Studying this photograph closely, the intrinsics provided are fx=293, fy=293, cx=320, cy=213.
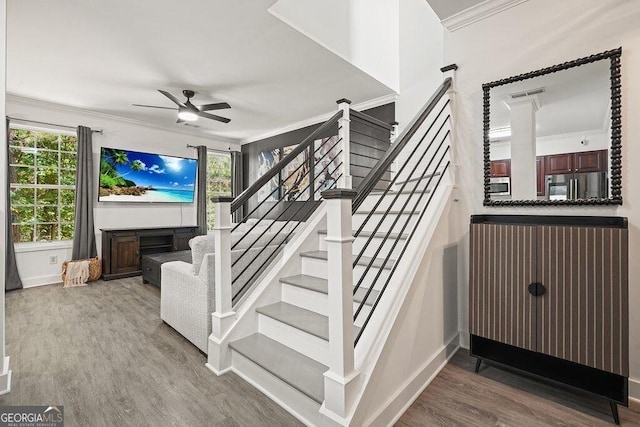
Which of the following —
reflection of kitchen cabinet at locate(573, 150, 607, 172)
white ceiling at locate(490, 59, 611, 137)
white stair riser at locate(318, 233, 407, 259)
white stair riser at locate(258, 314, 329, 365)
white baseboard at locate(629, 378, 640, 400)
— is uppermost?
white ceiling at locate(490, 59, 611, 137)

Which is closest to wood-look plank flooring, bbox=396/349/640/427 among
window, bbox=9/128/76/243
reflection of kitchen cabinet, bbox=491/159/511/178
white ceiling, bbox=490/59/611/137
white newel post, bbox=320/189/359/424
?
white newel post, bbox=320/189/359/424

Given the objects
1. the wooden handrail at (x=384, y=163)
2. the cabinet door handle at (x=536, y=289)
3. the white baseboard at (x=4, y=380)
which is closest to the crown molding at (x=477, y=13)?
the wooden handrail at (x=384, y=163)

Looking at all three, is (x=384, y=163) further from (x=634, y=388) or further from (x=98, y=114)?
(x=98, y=114)

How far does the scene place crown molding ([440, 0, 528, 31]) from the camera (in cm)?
219

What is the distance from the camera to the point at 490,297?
194 cm

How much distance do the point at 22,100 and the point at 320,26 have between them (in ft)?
15.1

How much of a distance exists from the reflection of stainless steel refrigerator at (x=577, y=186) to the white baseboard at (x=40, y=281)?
249 inches

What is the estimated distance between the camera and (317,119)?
5.37 m

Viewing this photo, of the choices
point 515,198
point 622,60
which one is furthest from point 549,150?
point 622,60

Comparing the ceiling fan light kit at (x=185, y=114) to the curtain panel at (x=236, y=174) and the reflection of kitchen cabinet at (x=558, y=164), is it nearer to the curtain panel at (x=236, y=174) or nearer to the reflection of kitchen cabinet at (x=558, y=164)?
the curtain panel at (x=236, y=174)

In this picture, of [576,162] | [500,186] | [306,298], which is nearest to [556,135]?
[576,162]

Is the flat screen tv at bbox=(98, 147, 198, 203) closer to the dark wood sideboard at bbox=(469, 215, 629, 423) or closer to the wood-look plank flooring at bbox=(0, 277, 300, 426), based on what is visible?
the wood-look plank flooring at bbox=(0, 277, 300, 426)

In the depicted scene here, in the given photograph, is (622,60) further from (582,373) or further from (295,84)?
(295,84)

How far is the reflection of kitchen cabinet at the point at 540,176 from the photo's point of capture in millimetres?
2023
